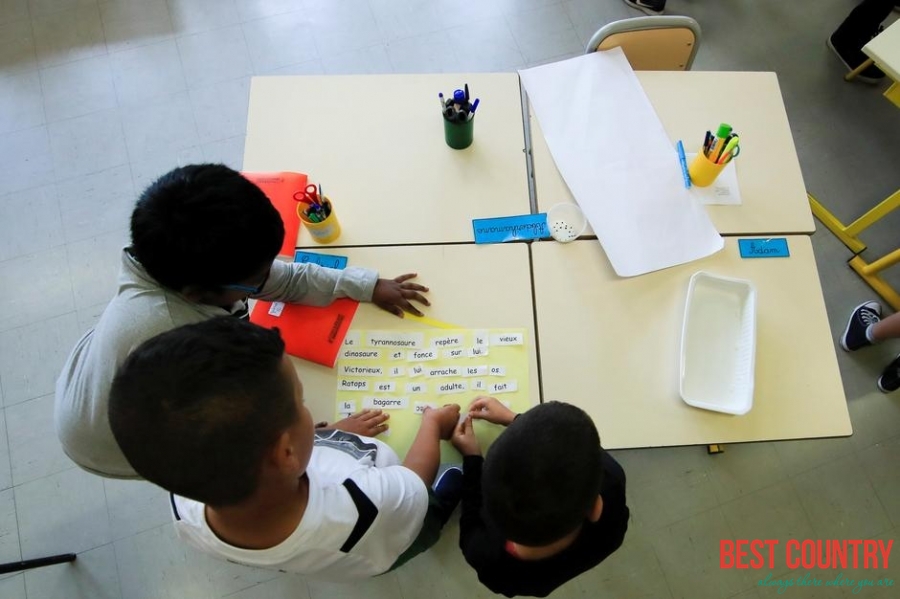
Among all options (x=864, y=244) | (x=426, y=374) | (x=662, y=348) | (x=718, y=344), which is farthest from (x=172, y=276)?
(x=864, y=244)

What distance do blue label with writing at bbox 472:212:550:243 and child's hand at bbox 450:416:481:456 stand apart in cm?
48

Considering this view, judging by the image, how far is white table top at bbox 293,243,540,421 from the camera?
120cm

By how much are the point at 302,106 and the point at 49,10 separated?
2160mm

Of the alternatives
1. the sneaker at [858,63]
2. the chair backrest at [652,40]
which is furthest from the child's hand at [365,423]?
the sneaker at [858,63]

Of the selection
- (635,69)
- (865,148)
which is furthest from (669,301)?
(865,148)

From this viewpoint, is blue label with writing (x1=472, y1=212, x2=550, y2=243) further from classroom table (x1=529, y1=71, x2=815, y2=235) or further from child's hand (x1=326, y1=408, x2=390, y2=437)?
child's hand (x1=326, y1=408, x2=390, y2=437)

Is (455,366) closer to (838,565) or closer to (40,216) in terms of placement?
(838,565)

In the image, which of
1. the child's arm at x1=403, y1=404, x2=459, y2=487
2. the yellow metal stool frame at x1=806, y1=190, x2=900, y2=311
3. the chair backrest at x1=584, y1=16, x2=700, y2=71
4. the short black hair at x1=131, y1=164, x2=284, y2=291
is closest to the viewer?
the short black hair at x1=131, y1=164, x2=284, y2=291

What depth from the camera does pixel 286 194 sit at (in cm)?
136

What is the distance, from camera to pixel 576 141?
4.73 ft

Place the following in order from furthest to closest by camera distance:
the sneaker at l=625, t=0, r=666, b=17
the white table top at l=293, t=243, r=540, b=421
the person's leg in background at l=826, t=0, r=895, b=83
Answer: the sneaker at l=625, t=0, r=666, b=17 → the person's leg in background at l=826, t=0, r=895, b=83 → the white table top at l=293, t=243, r=540, b=421

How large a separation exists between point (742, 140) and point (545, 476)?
1195 millimetres

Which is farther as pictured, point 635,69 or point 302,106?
point 635,69

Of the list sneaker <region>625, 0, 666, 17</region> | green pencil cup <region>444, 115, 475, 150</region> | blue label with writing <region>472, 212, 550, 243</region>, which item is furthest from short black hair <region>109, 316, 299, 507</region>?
sneaker <region>625, 0, 666, 17</region>
